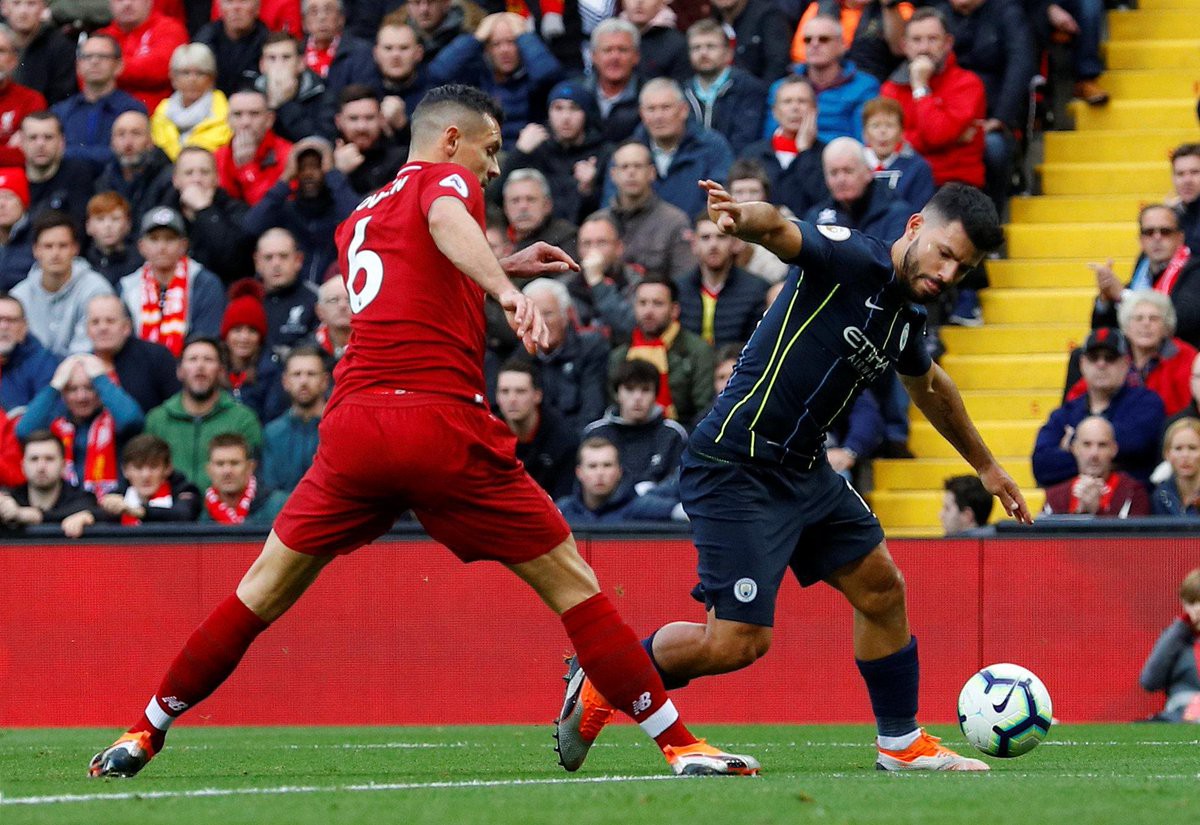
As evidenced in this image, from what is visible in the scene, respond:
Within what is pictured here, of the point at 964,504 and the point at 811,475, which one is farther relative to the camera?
the point at 964,504

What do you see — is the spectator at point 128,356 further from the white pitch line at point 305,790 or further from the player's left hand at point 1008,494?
the player's left hand at point 1008,494

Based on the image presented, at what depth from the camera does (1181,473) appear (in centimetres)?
1153

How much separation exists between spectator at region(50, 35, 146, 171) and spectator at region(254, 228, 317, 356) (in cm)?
254

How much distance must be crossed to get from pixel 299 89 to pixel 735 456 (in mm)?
9048

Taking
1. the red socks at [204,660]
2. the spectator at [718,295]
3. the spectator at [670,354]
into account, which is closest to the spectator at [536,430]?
the spectator at [670,354]

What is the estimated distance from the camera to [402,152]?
1488 centimetres

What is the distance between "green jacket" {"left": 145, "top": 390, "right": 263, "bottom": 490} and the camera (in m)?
13.0

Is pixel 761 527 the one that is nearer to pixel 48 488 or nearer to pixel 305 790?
pixel 305 790

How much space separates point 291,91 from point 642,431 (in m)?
5.08

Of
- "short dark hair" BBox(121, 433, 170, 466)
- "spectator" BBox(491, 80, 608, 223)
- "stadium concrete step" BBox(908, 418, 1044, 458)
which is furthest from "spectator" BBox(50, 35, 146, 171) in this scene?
"stadium concrete step" BBox(908, 418, 1044, 458)

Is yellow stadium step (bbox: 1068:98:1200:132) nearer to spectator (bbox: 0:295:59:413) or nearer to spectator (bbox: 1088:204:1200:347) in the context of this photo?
spectator (bbox: 1088:204:1200:347)

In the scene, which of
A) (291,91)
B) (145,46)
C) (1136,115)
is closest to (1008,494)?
(1136,115)

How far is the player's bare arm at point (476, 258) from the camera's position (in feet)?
20.8

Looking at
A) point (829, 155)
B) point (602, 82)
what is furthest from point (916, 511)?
point (602, 82)
